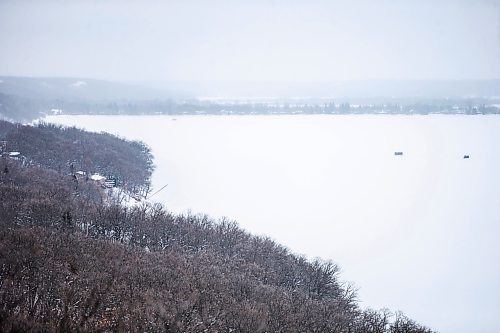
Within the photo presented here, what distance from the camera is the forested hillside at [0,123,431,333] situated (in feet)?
59.0

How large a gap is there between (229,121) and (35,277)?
158 metres

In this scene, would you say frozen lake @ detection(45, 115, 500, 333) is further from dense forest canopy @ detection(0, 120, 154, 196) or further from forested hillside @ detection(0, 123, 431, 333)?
forested hillside @ detection(0, 123, 431, 333)

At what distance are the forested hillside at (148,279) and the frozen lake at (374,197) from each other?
302 inches

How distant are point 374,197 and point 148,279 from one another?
54.8 m

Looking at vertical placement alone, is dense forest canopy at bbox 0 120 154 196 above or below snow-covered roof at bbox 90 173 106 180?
above

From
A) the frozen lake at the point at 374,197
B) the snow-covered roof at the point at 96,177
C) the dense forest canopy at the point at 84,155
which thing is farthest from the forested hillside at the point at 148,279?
the dense forest canopy at the point at 84,155

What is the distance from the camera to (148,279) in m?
24.5

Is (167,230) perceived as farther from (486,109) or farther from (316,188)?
(486,109)

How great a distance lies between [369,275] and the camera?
144 feet

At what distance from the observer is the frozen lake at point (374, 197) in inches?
1622

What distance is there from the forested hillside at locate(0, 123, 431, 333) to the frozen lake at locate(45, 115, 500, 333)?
7.67 m

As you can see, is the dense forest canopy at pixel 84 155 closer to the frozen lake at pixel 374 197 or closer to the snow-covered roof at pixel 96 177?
the snow-covered roof at pixel 96 177

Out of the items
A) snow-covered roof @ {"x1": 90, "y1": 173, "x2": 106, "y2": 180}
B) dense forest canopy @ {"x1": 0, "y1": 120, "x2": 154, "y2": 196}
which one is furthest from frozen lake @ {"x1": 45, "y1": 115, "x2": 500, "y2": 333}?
snow-covered roof @ {"x1": 90, "y1": 173, "x2": 106, "y2": 180}

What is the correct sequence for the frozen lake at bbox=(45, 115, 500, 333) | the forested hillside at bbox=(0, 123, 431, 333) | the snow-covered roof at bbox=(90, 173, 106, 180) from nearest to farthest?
the forested hillside at bbox=(0, 123, 431, 333) < the frozen lake at bbox=(45, 115, 500, 333) < the snow-covered roof at bbox=(90, 173, 106, 180)
